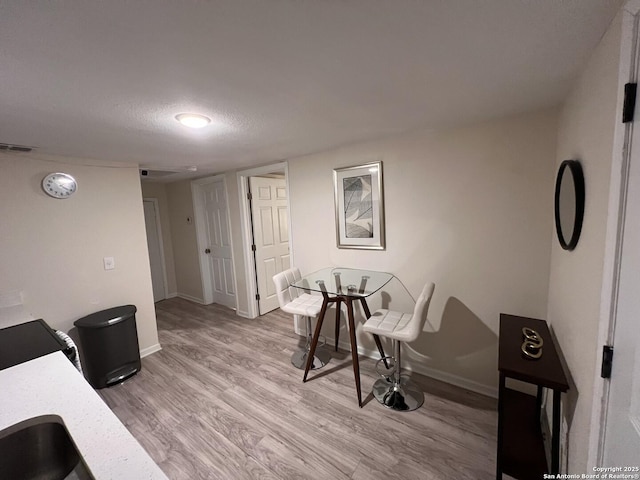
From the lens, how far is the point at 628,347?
0.79 m

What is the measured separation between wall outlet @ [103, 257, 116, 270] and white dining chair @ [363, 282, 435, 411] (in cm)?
256

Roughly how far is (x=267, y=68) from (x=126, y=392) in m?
2.83

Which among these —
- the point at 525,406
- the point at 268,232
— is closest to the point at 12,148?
the point at 268,232

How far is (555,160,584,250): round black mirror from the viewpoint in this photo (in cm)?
117

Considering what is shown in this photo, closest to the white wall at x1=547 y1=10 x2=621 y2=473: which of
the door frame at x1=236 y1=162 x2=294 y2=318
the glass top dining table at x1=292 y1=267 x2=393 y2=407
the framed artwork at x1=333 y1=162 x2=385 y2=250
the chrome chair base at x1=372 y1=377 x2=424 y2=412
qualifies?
the chrome chair base at x1=372 y1=377 x2=424 y2=412

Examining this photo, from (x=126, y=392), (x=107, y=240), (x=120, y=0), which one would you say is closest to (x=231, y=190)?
(x=107, y=240)

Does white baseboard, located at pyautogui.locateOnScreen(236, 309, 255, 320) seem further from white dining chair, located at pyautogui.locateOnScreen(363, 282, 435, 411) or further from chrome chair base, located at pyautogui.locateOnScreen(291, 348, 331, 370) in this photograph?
white dining chair, located at pyautogui.locateOnScreen(363, 282, 435, 411)

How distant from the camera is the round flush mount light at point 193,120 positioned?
5.11 feet

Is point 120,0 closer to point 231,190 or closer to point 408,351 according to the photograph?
point 408,351

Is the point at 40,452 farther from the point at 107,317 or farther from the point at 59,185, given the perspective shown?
the point at 59,185

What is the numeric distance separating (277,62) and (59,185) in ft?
8.02

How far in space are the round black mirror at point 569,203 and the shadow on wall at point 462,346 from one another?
0.95 meters

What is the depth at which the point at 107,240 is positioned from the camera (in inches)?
102

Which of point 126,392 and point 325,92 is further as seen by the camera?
point 126,392
